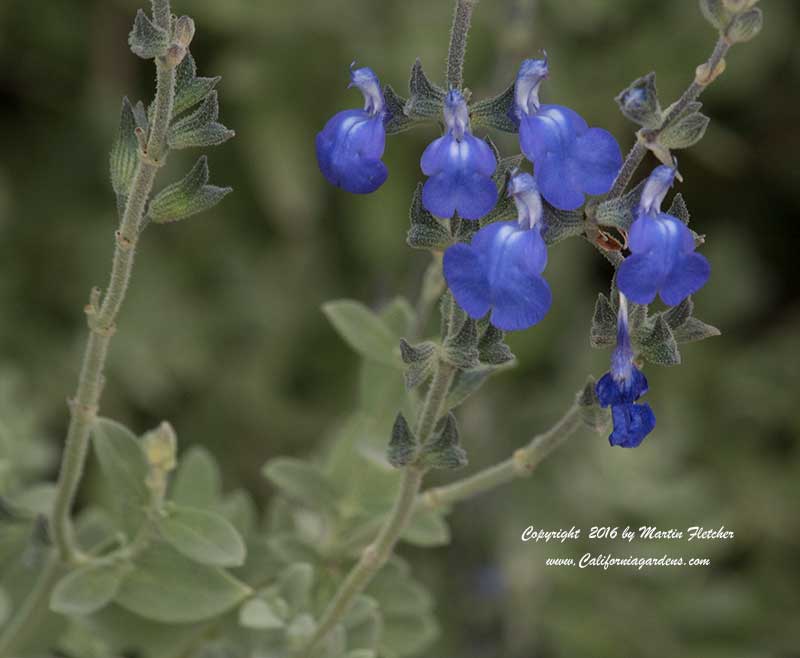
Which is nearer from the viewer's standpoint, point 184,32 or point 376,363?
point 184,32

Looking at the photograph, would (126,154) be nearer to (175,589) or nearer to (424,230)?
(424,230)

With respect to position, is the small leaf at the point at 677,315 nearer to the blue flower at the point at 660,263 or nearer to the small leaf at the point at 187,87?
the blue flower at the point at 660,263

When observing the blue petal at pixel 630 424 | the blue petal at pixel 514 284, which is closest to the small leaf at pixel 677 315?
the blue petal at pixel 630 424

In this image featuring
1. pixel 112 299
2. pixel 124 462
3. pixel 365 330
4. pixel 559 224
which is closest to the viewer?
pixel 559 224

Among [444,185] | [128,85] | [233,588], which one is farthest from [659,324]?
[128,85]

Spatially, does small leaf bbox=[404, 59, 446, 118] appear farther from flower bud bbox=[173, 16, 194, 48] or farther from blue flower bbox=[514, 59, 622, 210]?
flower bud bbox=[173, 16, 194, 48]

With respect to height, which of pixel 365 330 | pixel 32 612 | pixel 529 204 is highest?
pixel 365 330

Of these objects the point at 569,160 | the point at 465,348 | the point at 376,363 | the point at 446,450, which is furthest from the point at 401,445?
the point at 376,363
